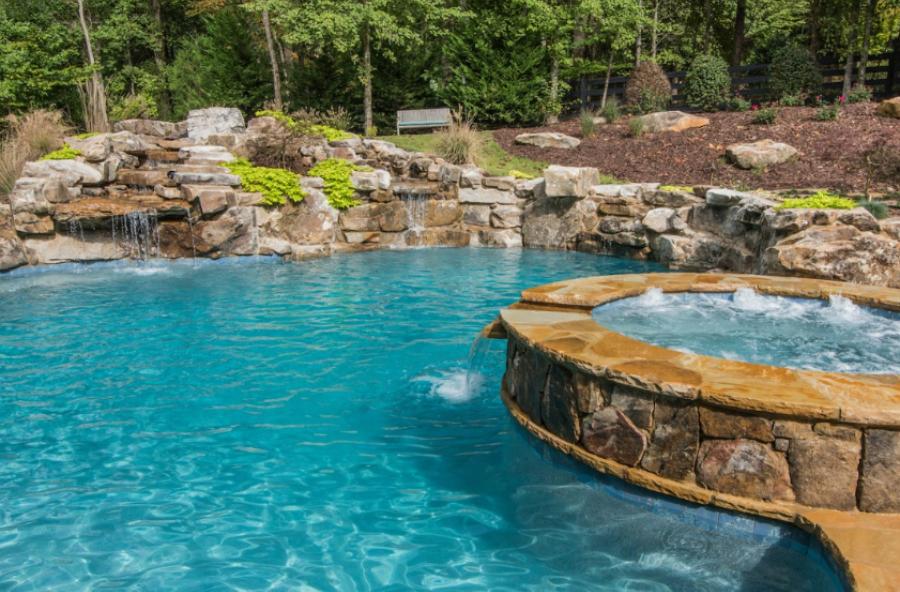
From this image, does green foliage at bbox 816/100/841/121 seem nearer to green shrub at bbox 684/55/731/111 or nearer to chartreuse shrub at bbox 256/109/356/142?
green shrub at bbox 684/55/731/111

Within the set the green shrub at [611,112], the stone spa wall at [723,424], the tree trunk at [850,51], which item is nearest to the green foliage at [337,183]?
the green shrub at [611,112]

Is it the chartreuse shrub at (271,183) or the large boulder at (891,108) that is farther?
→ the large boulder at (891,108)

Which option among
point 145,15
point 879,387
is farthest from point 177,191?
point 145,15

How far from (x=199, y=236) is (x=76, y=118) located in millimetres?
9865

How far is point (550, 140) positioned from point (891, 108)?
269 inches

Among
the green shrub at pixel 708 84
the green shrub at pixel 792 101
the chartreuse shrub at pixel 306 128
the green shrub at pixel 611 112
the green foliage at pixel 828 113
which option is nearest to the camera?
the chartreuse shrub at pixel 306 128

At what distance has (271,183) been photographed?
10680 millimetres

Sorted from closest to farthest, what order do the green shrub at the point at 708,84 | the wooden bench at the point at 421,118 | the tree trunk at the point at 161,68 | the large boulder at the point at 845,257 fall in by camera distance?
the large boulder at the point at 845,257, the green shrub at the point at 708,84, the wooden bench at the point at 421,118, the tree trunk at the point at 161,68

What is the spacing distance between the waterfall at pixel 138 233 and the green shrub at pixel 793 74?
1418cm

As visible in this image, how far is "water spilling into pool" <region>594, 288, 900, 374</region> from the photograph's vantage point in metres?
3.68

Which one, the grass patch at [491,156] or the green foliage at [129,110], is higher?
the green foliage at [129,110]

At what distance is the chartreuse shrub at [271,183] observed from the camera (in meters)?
10.6

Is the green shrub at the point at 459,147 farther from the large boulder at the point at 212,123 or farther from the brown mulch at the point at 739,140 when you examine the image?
the large boulder at the point at 212,123

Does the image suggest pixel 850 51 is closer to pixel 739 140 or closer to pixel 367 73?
pixel 739 140
